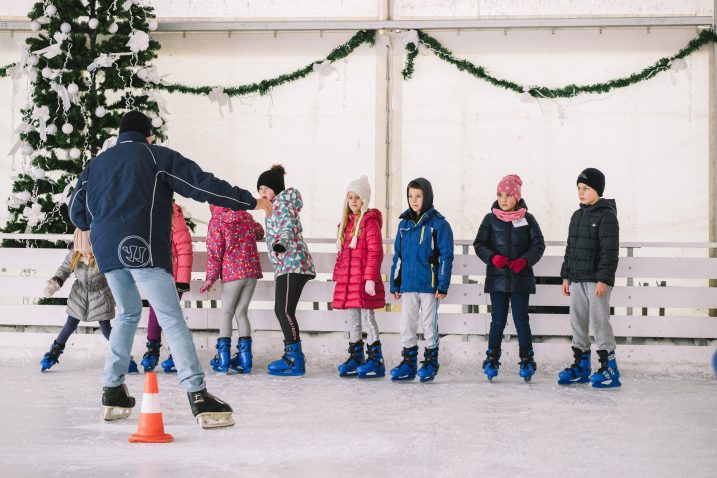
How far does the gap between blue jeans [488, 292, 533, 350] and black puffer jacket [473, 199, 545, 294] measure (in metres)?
0.06

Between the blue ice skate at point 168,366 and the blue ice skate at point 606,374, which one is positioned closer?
the blue ice skate at point 606,374

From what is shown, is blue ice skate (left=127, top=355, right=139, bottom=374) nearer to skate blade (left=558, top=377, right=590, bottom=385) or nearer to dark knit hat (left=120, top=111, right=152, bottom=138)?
dark knit hat (left=120, top=111, right=152, bottom=138)

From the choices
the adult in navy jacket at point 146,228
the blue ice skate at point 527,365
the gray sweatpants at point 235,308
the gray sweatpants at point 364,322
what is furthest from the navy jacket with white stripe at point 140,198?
the blue ice skate at point 527,365

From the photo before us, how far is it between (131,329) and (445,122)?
5.37m

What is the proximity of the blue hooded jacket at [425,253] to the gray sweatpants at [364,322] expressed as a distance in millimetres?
270

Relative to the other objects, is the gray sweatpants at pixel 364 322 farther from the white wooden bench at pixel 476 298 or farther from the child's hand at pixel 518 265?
the child's hand at pixel 518 265

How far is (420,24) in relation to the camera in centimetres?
888

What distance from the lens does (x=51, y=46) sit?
7.40 metres

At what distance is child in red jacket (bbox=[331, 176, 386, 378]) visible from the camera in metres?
6.31

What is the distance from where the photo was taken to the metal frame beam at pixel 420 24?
8719 millimetres

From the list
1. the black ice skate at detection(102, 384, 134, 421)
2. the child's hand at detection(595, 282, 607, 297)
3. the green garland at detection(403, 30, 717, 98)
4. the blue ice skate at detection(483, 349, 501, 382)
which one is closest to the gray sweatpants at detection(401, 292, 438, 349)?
the blue ice skate at detection(483, 349, 501, 382)

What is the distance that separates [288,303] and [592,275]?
2.04 m

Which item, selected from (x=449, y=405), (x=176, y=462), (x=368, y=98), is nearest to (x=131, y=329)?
(x=176, y=462)

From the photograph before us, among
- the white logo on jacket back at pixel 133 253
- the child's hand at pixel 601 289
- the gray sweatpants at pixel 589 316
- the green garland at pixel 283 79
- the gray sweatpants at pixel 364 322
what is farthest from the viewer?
the green garland at pixel 283 79
